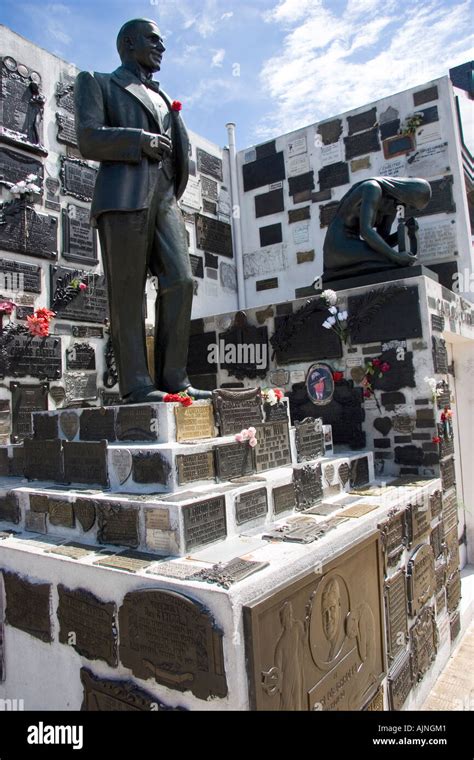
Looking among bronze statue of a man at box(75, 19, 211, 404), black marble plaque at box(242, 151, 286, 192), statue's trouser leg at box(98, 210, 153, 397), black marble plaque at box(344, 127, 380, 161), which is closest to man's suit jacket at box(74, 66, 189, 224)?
bronze statue of a man at box(75, 19, 211, 404)

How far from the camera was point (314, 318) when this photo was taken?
595 cm

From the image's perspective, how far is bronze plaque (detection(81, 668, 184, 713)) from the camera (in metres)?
2.48

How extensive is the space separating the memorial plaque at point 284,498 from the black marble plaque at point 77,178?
491cm

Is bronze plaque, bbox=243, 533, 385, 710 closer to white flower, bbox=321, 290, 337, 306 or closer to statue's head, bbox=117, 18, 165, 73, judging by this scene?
white flower, bbox=321, 290, 337, 306

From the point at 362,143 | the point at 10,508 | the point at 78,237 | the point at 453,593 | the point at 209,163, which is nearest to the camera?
the point at 10,508

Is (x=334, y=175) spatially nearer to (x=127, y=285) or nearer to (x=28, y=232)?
(x=28, y=232)

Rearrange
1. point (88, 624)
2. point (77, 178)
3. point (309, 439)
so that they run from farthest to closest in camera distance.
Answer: point (77, 178)
point (309, 439)
point (88, 624)

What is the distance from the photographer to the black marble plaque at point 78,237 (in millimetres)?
6508

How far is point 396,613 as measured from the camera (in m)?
3.84

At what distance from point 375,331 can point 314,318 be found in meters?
0.74

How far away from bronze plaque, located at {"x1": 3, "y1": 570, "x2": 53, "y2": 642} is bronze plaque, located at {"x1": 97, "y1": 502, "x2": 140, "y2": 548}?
0.42 metres

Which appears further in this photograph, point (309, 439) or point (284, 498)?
point (309, 439)

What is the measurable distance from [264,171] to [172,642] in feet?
28.9

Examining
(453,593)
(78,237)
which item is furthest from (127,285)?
(453,593)
